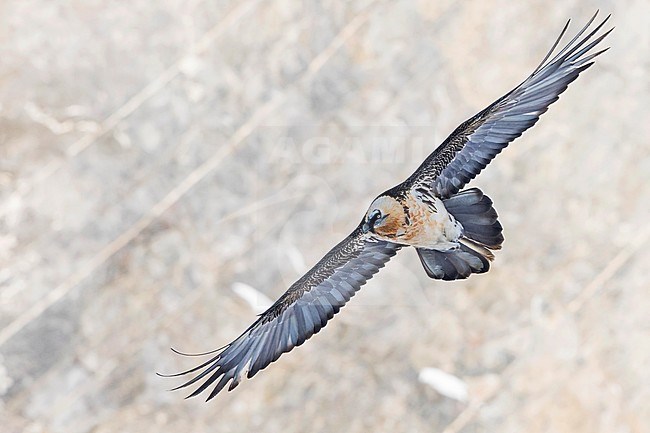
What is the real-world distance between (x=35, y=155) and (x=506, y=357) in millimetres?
2066

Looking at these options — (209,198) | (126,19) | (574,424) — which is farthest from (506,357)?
(126,19)

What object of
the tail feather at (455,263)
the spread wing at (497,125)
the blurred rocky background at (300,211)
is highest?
the blurred rocky background at (300,211)

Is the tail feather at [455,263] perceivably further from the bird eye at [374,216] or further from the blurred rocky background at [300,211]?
the blurred rocky background at [300,211]

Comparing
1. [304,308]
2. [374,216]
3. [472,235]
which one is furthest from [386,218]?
[304,308]

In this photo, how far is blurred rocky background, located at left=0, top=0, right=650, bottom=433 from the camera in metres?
3.35

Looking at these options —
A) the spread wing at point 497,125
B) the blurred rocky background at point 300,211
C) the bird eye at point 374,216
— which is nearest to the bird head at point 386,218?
the bird eye at point 374,216

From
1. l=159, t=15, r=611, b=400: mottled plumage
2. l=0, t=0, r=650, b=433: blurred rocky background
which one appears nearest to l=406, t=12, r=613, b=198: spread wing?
l=159, t=15, r=611, b=400: mottled plumage

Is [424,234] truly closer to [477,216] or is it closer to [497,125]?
[477,216]

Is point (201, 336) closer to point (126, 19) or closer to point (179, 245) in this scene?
point (179, 245)

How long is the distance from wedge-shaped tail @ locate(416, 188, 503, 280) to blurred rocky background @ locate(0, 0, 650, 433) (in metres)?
1.14

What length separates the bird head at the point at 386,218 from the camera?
7.36ft

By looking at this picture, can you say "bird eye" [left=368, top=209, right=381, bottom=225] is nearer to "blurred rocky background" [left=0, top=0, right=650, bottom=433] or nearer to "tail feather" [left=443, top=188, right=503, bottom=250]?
"tail feather" [left=443, top=188, right=503, bottom=250]

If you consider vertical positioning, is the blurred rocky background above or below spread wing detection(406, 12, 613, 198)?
above

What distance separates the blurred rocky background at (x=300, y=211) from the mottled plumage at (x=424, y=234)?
40.3 inches
